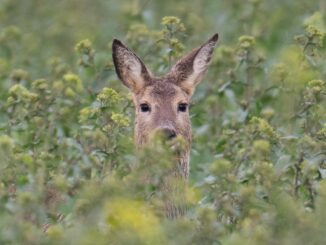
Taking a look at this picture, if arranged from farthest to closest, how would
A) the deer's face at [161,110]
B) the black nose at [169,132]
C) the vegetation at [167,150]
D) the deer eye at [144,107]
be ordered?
the deer eye at [144,107], the deer's face at [161,110], the black nose at [169,132], the vegetation at [167,150]

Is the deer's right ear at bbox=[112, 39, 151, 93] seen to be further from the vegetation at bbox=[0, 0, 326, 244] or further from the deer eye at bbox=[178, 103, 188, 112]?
the deer eye at bbox=[178, 103, 188, 112]

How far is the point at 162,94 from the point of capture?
12.0 metres

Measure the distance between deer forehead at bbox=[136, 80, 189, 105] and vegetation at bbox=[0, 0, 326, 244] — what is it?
16 centimetres

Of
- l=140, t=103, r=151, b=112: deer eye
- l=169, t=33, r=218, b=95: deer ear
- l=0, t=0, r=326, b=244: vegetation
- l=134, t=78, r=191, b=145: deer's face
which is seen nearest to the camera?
l=0, t=0, r=326, b=244: vegetation

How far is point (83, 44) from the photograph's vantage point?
11.9 metres

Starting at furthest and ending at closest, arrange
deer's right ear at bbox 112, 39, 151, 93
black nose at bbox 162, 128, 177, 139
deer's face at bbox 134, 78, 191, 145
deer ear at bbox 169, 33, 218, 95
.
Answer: deer ear at bbox 169, 33, 218, 95, deer's right ear at bbox 112, 39, 151, 93, deer's face at bbox 134, 78, 191, 145, black nose at bbox 162, 128, 177, 139

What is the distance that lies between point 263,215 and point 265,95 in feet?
11.0

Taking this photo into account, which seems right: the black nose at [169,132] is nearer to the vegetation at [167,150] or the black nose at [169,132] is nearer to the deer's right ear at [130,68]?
the vegetation at [167,150]

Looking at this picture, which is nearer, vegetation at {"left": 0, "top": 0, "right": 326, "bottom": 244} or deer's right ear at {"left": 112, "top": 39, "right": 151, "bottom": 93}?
vegetation at {"left": 0, "top": 0, "right": 326, "bottom": 244}

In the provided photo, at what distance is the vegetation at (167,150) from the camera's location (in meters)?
8.66

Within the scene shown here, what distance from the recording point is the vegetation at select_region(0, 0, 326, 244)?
28.4ft

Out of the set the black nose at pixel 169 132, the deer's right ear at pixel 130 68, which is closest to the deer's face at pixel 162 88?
the deer's right ear at pixel 130 68

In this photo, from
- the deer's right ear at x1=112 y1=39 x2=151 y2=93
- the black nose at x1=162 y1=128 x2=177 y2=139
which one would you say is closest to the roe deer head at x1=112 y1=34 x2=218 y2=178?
the deer's right ear at x1=112 y1=39 x2=151 y2=93

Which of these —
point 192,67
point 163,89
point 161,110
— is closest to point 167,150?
point 161,110
